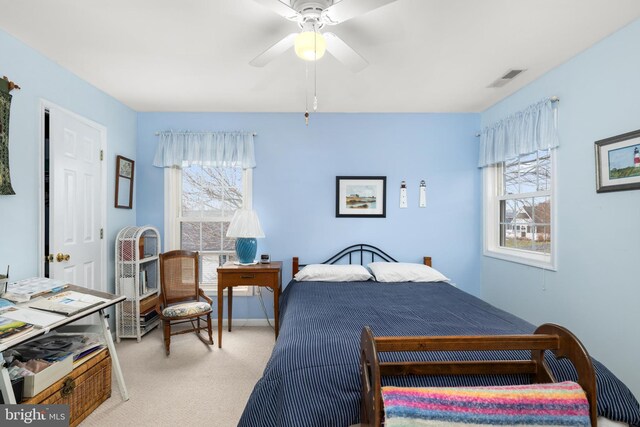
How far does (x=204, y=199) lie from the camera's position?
3.89m

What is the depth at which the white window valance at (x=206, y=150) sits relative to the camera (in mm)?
3709

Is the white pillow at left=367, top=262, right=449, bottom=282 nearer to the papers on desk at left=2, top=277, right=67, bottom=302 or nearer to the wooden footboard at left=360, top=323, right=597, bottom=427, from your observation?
the wooden footboard at left=360, top=323, right=597, bottom=427

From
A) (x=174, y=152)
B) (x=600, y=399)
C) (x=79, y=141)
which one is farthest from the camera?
(x=174, y=152)

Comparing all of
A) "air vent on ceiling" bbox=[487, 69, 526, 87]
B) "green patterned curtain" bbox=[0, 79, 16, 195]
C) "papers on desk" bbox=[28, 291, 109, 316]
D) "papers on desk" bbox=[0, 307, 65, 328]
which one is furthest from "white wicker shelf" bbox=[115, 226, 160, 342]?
"air vent on ceiling" bbox=[487, 69, 526, 87]

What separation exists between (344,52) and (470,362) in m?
1.82

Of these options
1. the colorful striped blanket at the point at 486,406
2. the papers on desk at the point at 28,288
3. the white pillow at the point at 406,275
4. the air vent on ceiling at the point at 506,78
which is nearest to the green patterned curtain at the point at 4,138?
the papers on desk at the point at 28,288

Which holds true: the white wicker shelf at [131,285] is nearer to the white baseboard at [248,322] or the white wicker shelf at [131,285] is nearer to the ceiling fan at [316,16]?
the white baseboard at [248,322]

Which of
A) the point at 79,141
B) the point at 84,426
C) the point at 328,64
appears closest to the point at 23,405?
the point at 84,426

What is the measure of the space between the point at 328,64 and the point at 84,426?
120 inches

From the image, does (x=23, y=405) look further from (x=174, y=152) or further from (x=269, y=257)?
(x=174, y=152)

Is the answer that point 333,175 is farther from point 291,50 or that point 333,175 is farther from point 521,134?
point 521,134

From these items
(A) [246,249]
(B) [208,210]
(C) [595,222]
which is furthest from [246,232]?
(C) [595,222]

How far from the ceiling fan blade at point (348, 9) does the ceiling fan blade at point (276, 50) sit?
0.22m

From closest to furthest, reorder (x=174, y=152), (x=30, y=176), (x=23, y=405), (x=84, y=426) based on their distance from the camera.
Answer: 1. (x=23, y=405)
2. (x=84, y=426)
3. (x=30, y=176)
4. (x=174, y=152)
